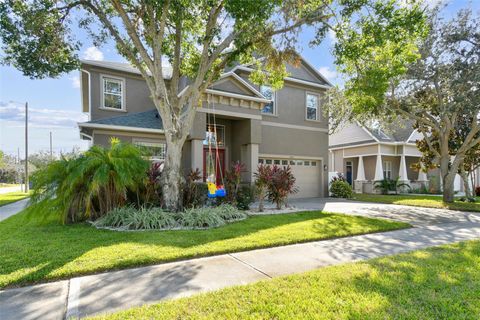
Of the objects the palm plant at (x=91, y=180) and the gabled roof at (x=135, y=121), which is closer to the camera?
the palm plant at (x=91, y=180)

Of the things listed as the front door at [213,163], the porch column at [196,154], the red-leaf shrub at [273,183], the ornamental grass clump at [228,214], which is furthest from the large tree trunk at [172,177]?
the front door at [213,163]

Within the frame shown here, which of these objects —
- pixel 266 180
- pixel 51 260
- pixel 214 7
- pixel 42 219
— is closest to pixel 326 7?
pixel 214 7

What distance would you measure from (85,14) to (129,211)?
700 cm

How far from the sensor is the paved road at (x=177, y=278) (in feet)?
10.8

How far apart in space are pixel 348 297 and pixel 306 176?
537 inches

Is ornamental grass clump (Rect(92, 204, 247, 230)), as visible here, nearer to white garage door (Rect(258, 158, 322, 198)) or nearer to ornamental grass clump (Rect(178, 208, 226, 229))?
ornamental grass clump (Rect(178, 208, 226, 229))

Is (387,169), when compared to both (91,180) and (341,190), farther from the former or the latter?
(91,180)

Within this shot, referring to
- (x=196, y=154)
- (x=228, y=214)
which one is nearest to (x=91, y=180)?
(x=228, y=214)

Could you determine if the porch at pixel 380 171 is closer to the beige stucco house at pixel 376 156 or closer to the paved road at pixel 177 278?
the beige stucco house at pixel 376 156

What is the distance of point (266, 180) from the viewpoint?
10.6 meters

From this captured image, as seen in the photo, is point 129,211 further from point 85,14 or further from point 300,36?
point 300,36

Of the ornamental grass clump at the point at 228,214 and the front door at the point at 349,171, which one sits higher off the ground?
the front door at the point at 349,171

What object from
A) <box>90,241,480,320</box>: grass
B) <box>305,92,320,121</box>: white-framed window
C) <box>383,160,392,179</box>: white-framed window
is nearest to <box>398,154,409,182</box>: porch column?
<box>383,160,392,179</box>: white-framed window

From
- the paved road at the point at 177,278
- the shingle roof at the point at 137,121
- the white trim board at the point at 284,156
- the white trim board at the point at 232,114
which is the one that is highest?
the white trim board at the point at 232,114
